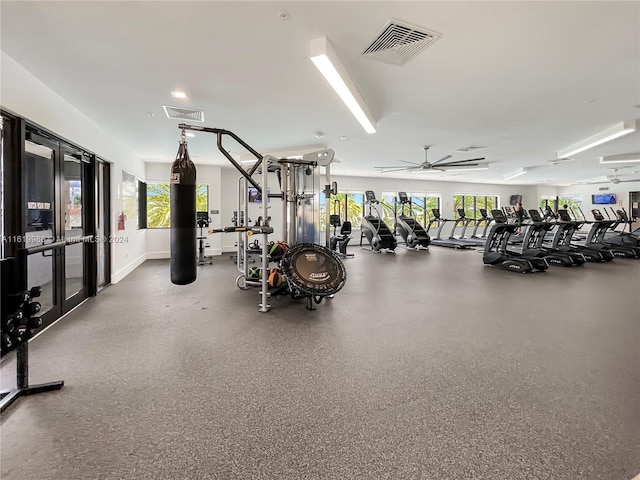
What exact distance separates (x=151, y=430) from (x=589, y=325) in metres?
4.29

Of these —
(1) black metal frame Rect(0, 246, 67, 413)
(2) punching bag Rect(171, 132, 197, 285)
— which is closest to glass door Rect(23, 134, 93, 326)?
(1) black metal frame Rect(0, 246, 67, 413)

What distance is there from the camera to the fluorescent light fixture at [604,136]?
5.10m

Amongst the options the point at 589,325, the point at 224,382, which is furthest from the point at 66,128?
the point at 589,325

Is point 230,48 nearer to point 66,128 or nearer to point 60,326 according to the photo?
point 66,128

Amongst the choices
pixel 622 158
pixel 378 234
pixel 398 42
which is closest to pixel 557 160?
pixel 622 158

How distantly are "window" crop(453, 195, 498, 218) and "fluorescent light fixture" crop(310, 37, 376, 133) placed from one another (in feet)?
38.3

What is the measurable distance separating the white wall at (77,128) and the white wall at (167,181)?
0.56 metres

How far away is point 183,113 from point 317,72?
227 centimetres

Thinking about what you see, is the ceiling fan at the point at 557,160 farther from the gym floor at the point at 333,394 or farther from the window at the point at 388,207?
the gym floor at the point at 333,394

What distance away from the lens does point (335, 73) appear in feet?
9.61

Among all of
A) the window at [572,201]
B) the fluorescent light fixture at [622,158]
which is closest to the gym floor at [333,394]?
the fluorescent light fixture at [622,158]

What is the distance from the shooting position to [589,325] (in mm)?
3434

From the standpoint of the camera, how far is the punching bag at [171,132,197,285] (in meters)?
2.40

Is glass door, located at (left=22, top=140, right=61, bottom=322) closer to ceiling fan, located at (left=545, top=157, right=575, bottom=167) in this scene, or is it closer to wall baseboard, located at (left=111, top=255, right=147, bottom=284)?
wall baseboard, located at (left=111, top=255, right=147, bottom=284)
